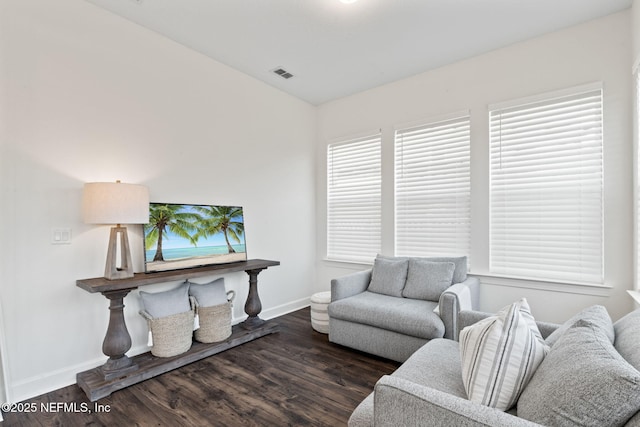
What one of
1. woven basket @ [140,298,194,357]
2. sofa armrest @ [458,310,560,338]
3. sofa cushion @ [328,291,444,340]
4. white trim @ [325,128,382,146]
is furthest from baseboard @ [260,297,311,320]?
sofa armrest @ [458,310,560,338]

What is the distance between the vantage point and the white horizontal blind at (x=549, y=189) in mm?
2717

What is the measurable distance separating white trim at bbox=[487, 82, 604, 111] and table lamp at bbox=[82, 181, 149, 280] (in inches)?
135

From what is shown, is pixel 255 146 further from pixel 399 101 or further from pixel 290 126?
pixel 399 101

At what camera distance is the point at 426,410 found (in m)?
1.05

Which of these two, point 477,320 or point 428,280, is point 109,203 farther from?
point 428,280

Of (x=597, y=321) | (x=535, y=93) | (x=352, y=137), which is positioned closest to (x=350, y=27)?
(x=352, y=137)

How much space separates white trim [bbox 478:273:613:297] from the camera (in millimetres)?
2660

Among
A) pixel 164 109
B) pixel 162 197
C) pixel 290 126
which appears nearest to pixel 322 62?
pixel 290 126

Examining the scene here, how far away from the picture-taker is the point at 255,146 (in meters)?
3.85

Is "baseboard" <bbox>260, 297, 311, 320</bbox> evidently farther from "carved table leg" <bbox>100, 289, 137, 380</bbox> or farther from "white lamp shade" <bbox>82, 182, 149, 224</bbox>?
"white lamp shade" <bbox>82, 182, 149, 224</bbox>

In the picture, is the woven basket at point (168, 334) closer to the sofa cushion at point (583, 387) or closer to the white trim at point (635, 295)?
the sofa cushion at point (583, 387)

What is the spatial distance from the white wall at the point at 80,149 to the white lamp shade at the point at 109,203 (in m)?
0.27

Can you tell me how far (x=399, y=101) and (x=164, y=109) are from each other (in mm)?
2661

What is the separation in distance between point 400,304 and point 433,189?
1.45m
